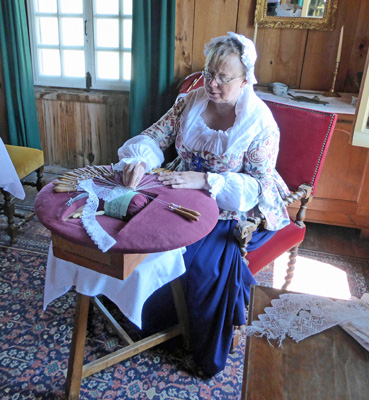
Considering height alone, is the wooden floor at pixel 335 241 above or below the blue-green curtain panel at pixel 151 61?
below

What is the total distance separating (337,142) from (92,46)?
6.85ft

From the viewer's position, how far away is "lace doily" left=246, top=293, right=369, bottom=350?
1028 millimetres

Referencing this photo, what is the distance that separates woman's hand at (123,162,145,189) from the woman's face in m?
0.41

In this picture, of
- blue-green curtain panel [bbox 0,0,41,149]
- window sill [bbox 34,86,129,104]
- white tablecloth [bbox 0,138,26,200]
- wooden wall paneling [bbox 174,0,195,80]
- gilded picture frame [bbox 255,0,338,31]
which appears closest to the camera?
white tablecloth [bbox 0,138,26,200]

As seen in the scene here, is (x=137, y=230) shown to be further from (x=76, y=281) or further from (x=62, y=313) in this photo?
(x=62, y=313)

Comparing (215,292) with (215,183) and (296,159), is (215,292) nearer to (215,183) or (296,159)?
(215,183)

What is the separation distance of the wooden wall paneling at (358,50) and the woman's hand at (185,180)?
1.77 meters

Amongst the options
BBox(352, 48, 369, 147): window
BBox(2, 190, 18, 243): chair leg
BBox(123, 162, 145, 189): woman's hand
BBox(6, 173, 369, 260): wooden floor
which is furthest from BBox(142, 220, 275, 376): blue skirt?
BBox(2, 190, 18, 243): chair leg

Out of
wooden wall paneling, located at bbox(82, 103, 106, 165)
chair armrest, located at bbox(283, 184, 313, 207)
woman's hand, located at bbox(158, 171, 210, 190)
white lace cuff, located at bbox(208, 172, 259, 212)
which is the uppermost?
woman's hand, located at bbox(158, 171, 210, 190)

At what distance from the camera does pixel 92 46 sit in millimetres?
3352

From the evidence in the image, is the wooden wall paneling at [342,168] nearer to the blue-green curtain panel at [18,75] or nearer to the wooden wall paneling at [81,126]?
the wooden wall paneling at [81,126]

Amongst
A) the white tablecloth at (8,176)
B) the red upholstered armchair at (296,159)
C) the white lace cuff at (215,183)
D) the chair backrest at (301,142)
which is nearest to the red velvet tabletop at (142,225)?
the white lace cuff at (215,183)

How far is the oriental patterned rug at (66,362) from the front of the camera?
1.58 meters

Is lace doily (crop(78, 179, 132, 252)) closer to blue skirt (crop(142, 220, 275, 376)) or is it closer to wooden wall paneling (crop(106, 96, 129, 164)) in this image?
blue skirt (crop(142, 220, 275, 376))
